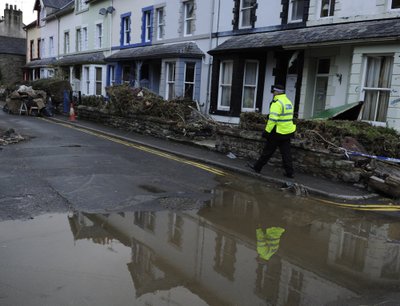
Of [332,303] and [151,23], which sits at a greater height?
[151,23]

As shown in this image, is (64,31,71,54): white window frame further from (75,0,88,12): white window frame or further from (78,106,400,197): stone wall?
(78,106,400,197): stone wall

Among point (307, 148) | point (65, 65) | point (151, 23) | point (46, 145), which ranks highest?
point (151, 23)

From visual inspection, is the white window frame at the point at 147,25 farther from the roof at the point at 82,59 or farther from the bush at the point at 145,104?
the bush at the point at 145,104

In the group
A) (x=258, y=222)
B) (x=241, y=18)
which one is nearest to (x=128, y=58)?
(x=241, y=18)

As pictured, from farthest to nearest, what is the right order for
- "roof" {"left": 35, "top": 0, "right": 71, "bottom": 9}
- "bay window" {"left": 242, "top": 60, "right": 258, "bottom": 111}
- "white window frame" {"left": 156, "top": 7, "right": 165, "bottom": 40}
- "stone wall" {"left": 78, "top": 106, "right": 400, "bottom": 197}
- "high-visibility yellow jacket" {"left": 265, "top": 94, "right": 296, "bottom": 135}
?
"roof" {"left": 35, "top": 0, "right": 71, "bottom": 9}
"white window frame" {"left": 156, "top": 7, "right": 165, "bottom": 40}
"bay window" {"left": 242, "top": 60, "right": 258, "bottom": 111}
"high-visibility yellow jacket" {"left": 265, "top": 94, "right": 296, "bottom": 135}
"stone wall" {"left": 78, "top": 106, "right": 400, "bottom": 197}

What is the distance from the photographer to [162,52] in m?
20.2

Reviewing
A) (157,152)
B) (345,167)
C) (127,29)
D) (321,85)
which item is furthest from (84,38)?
(345,167)

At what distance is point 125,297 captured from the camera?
3.84 m

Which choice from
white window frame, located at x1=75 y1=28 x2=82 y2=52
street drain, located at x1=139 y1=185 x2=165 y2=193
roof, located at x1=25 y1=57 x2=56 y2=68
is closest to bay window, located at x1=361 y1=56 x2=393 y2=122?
street drain, located at x1=139 y1=185 x2=165 y2=193

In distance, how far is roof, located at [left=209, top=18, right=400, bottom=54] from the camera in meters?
11.3

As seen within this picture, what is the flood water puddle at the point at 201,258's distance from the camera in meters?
3.97

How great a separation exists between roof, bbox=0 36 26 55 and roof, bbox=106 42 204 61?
27.0 meters

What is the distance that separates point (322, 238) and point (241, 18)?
13.2 m

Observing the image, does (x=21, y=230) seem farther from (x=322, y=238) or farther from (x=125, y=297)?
(x=322, y=238)
